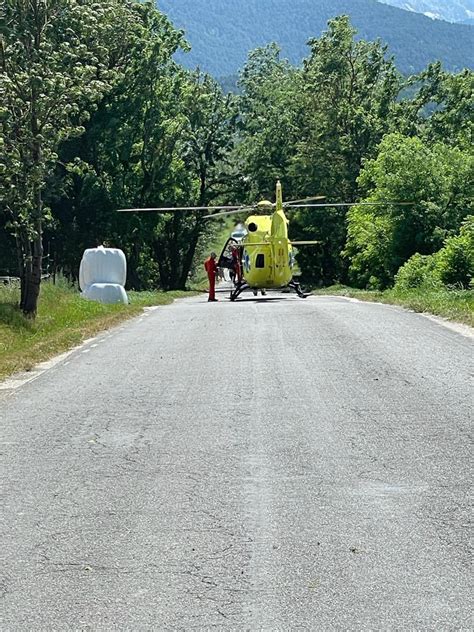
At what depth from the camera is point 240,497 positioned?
25.7 ft

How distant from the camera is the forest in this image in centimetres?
2355

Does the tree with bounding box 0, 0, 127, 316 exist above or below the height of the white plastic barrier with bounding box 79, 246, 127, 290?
above

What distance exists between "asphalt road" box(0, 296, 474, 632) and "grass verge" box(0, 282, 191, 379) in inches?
89.4

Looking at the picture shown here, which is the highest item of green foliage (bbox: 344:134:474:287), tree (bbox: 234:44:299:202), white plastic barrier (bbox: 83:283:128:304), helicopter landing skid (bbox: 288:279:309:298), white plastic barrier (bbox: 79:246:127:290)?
tree (bbox: 234:44:299:202)

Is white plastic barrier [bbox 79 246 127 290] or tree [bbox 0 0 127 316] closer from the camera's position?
tree [bbox 0 0 127 316]

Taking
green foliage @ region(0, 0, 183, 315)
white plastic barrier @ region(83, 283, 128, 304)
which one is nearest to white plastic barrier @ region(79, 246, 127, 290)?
white plastic barrier @ region(83, 283, 128, 304)

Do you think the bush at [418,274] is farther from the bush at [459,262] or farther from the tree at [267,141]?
the tree at [267,141]

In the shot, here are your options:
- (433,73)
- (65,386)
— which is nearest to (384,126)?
(433,73)

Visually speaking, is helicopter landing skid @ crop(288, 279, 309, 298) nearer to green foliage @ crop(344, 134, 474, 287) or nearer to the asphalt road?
green foliage @ crop(344, 134, 474, 287)

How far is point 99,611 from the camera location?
18.3 feet

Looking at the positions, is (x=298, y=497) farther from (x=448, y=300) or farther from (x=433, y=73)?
(x=433, y=73)

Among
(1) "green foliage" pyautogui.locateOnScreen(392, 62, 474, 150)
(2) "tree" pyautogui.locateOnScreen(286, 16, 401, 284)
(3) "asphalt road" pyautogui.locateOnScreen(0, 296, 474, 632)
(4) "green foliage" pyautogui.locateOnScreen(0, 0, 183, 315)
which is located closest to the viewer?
(3) "asphalt road" pyautogui.locateOnScreen(0, 296, 474, 632)

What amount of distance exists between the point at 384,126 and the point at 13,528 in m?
58.6

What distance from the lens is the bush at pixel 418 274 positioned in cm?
3734
